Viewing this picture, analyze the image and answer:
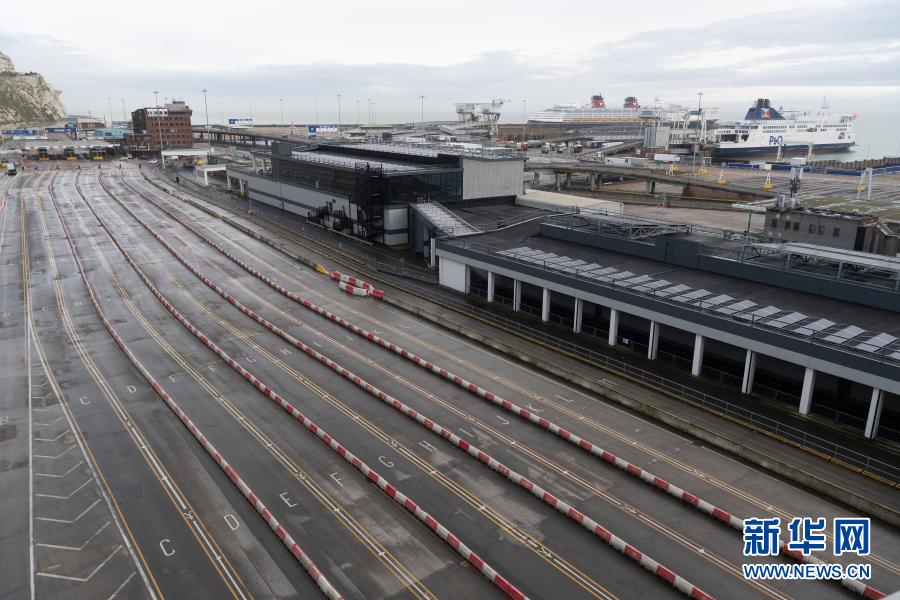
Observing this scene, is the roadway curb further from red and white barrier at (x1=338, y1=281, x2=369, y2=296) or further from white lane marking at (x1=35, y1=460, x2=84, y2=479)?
white lane marking at (x1=35, y1=460, x2=84, y2=479)

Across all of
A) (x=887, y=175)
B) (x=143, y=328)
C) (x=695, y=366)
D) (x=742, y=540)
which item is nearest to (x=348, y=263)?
(x=143, y=328)

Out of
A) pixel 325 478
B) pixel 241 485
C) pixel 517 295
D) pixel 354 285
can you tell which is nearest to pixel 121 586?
pixel 241 485

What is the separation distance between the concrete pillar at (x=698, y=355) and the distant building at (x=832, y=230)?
1729cm

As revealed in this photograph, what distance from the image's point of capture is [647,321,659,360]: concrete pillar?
40.2 meters

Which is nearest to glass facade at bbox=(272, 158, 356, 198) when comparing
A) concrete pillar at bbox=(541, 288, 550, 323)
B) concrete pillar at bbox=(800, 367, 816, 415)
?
concrete pillar at bbox=(541, 288, 550, 323)

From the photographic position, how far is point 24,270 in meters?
65.2

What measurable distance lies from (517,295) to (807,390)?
2305cm

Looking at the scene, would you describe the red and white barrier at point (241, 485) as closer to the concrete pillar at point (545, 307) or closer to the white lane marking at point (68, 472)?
the white lane marking at point (68, 472)

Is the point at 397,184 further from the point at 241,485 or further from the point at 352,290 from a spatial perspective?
the point at 241,485

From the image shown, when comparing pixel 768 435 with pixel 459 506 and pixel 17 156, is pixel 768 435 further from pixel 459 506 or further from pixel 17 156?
pixel 17 156

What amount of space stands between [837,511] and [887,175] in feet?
413

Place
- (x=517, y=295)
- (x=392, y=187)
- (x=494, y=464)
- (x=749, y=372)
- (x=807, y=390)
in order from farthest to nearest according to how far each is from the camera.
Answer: (x=392, y=187), (x=517, y=295), (x=749, y=372), (x=807, y=390), (x=494, y=464)

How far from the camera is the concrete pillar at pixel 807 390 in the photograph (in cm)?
3241

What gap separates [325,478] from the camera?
27844mm
